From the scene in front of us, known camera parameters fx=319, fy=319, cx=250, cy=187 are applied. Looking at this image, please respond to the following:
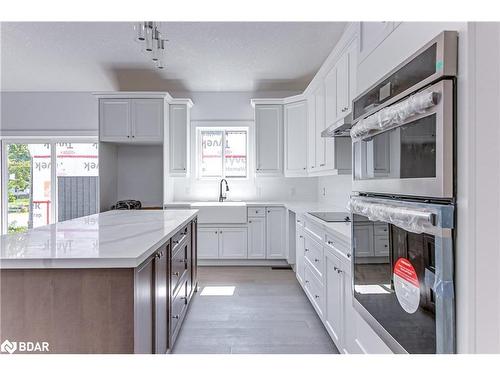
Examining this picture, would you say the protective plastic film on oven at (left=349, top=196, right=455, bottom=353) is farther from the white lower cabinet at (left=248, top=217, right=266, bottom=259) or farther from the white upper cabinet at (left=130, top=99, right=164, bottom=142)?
the white upper cabinet at (left=130, top=99, right=164, bottom=142)

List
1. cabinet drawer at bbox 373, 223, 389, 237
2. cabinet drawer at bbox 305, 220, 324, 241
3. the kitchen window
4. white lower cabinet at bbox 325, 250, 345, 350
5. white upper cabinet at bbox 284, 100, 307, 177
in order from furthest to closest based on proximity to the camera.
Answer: the kitchen window
white upper cabinet at bbox 284, 100, 307, 177
cabinet drawer at bbox 305, 220, 324, 241
white lower cabinet at bbox 325, 250, 345, 350
cabinet drawer at bbox 373, 223, 389, 237

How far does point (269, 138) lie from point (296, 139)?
0.45 meters

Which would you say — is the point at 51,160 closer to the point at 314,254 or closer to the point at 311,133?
the point at 311,133

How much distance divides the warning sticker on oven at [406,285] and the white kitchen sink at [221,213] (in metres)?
3.39

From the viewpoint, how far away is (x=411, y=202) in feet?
3.47

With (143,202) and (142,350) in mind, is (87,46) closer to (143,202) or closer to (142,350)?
(143,202)

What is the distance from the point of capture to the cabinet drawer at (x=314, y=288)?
257cm

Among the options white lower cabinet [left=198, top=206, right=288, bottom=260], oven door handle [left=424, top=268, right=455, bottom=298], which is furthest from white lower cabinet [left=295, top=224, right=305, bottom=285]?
oven door handle [left=424, top=268, right=455, bottom=298]

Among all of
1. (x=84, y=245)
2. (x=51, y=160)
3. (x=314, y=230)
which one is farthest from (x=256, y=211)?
(x=51, y=160)

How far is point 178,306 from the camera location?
2.39 m

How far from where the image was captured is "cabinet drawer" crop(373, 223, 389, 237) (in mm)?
1254

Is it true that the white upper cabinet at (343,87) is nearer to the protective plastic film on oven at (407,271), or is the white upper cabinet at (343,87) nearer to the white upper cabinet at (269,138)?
the protective plastic film on oven at (407,271)

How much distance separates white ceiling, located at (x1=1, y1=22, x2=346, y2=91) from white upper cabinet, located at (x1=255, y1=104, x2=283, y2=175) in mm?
441

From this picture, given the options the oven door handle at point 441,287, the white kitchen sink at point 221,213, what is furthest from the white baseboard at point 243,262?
the oven door handle at point 441,287
